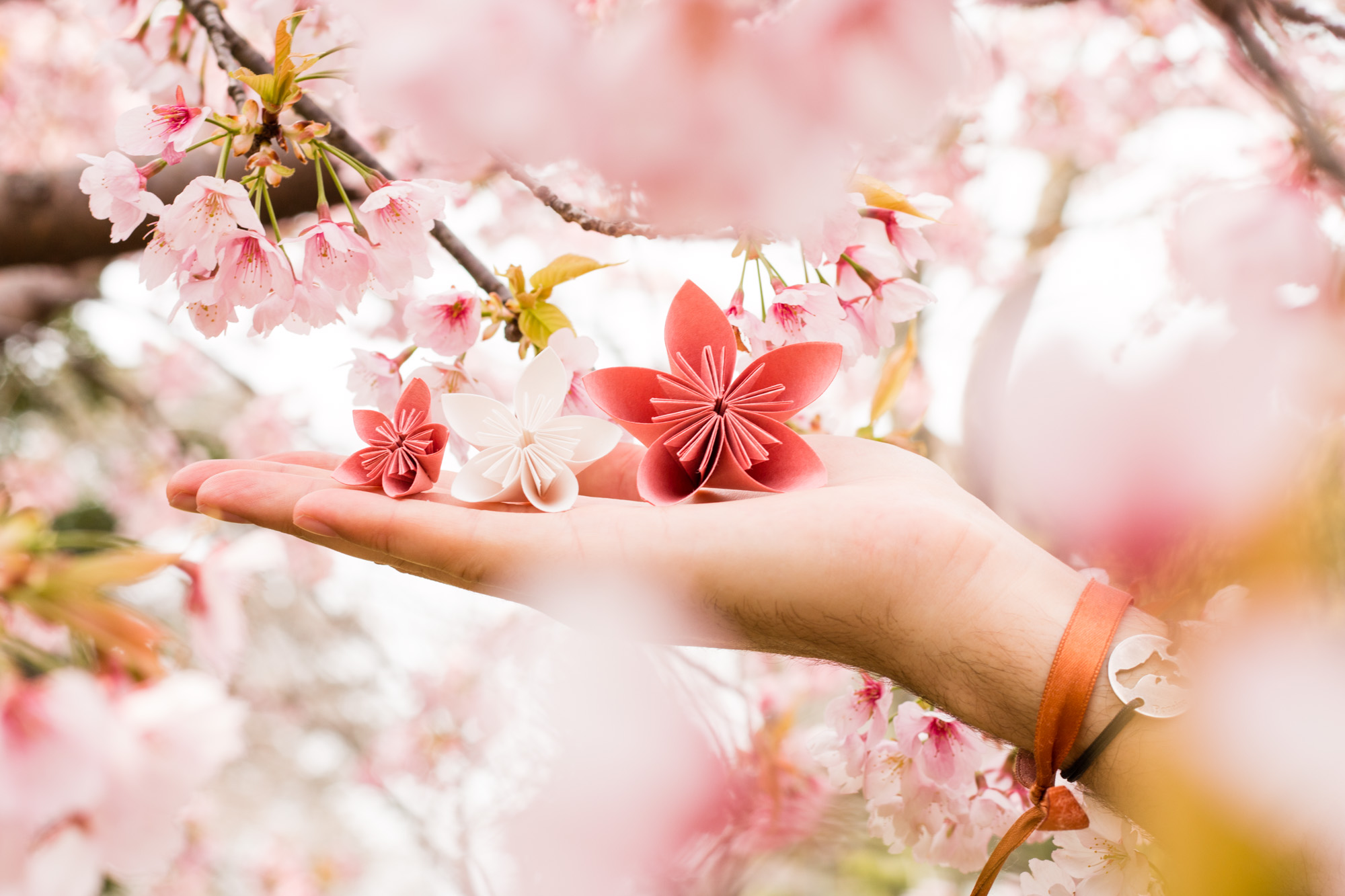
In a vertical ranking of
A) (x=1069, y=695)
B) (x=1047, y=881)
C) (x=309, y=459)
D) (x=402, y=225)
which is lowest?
(x=1047, y=881)

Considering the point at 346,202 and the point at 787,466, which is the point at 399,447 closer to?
the point at 346,202

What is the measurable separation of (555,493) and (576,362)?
155 mm

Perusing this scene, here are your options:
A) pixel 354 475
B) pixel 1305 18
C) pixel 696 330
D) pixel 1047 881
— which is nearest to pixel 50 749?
pixel 354 475

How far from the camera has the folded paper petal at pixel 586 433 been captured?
2.83ft

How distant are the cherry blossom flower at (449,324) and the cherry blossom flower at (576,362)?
95 millimetres

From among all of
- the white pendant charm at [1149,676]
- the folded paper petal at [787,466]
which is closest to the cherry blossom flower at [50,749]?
the folded paper petal at [787,466]

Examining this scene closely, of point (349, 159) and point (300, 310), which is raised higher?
point (349, 159)

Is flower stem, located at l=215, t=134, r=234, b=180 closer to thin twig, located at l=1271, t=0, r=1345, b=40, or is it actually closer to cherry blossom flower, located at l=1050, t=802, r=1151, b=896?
thin twig, located at l=1271, t=0, r=1345, b=40

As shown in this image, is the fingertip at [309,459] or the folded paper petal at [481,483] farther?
the fingertip at [309,459]

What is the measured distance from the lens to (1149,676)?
701 millimetres

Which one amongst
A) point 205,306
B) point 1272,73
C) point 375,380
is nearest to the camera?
point 1272,73

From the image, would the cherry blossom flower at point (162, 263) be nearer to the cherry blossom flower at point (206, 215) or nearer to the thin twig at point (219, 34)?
the cherry blossom flower at point (206, 215)

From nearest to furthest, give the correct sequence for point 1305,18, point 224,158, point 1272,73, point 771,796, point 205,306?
point 1272,73 → point 1305,18 → point 224,158 → point 205,306 → point 771,796

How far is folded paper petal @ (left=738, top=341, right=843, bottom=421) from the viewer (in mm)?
833
